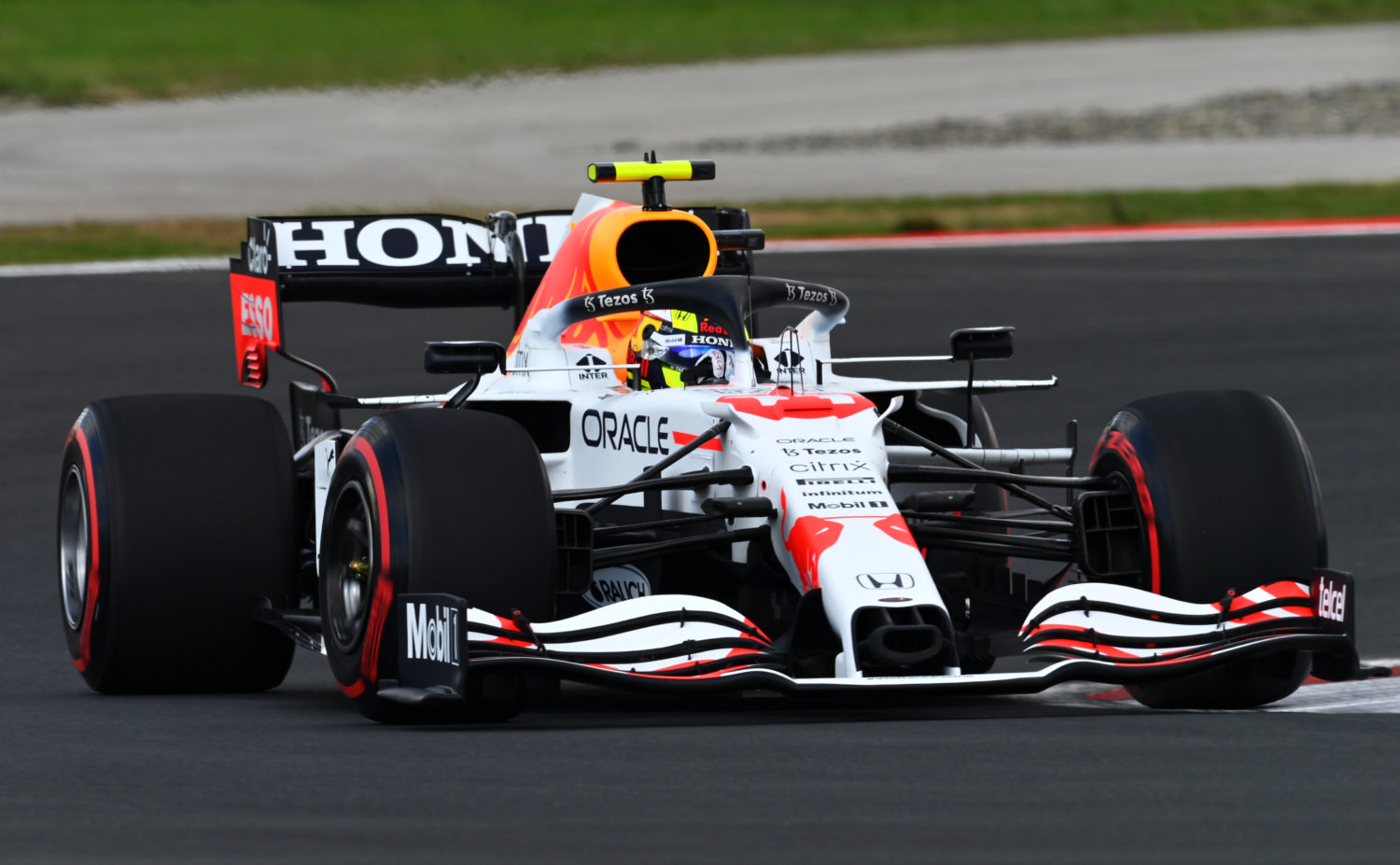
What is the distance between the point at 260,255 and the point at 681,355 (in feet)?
7.55

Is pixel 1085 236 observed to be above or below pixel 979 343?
above

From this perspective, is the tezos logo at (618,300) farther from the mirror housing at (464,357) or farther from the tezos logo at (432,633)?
the tezos logo at (432,633)

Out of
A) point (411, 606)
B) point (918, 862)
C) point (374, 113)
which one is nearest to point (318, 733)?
point (411, 606)

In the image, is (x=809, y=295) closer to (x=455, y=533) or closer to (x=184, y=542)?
(x=455, y=533)

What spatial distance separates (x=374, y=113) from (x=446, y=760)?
18779 millimetres

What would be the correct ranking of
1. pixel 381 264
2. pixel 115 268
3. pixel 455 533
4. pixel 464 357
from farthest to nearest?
pixel 115 268
pixel 381 264
pixel 464 357
pixel 455 533

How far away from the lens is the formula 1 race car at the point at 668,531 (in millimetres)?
6742

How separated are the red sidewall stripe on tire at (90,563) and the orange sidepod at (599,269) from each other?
5.17 feet

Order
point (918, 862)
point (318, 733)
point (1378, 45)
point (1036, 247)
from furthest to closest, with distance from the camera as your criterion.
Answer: point (1378, 45) < point (1036, 247) < point (318, 733) < point (918, 862)

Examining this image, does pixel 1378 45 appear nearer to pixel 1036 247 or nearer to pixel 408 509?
pixel 1036 247

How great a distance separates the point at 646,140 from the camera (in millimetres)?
28922

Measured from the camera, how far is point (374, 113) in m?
24.2

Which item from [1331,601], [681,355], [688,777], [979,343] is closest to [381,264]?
[681,355]

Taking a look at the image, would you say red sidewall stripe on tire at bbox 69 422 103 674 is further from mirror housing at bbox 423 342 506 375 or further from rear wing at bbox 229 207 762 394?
rear wing at bbox 229 207 762 394
